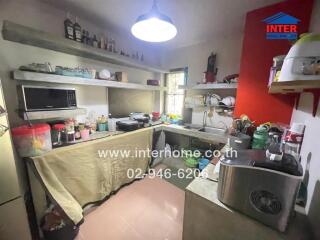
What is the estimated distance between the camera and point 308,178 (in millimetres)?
806

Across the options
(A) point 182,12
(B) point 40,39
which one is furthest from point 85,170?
(A) point 182,12

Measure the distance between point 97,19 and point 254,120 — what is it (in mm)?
2372

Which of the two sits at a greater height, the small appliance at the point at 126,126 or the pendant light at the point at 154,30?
the pendant light at the point at 154,30

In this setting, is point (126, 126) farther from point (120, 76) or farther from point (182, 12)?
point (182, 12)

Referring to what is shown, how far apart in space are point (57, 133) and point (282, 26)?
2.63 metres

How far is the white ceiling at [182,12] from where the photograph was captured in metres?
1.51

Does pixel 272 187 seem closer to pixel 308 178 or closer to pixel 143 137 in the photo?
pixel 308 178

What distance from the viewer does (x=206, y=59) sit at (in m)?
2.60

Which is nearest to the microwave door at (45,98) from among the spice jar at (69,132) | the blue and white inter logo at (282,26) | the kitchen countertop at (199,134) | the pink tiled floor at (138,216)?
the spice jar at (69,132)

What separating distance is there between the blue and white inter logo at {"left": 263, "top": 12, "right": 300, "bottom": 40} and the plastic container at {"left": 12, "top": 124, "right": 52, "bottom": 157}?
2.49 metres

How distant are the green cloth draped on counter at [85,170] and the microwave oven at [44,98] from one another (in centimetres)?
46

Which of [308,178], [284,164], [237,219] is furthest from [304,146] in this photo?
[237,219]

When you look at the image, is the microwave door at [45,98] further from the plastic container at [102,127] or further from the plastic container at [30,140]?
the plastic container at [102,127]

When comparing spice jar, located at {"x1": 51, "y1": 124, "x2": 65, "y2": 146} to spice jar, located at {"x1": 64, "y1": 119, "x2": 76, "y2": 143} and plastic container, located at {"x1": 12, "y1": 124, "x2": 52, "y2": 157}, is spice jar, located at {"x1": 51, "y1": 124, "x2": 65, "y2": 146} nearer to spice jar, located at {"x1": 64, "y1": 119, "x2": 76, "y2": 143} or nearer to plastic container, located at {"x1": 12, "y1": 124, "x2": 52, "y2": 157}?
spice jar, located at {"x1": 64, "y1": 119, "x2": 76, "y2": 143}
